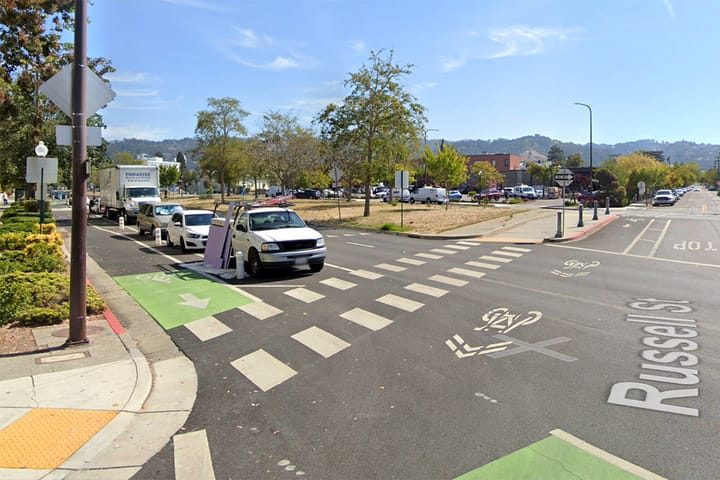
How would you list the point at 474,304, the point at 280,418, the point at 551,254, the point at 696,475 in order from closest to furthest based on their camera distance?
the point at 696,475 < the point at 280,418 < the point at 474,304 < the point at 551,254

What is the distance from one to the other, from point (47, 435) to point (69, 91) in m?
4.51

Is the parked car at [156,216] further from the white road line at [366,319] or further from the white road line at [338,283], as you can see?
the white road line at [366,319]

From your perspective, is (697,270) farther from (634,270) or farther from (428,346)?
(428,346)

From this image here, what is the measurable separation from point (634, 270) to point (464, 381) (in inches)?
374

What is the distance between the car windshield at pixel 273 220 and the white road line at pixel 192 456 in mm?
8934

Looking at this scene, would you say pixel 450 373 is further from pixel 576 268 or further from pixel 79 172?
pixel 576 268

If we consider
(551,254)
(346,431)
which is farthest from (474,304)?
(551,254)

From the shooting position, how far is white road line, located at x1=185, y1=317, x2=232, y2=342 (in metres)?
8.05

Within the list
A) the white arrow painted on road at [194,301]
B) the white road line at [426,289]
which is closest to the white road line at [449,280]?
the white road line at [426,289]

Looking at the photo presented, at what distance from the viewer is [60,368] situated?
20.9 ft

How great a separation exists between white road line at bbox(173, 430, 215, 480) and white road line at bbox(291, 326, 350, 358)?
243cm

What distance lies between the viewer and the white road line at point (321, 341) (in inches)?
280

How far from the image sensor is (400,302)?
980cm

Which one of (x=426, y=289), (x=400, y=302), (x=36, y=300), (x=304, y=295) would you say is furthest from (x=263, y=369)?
(x=426, y=289)
